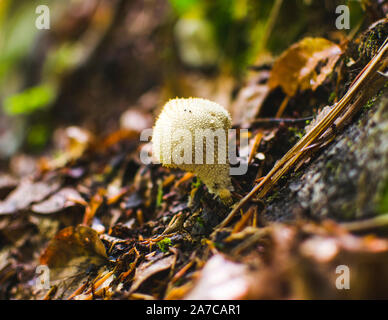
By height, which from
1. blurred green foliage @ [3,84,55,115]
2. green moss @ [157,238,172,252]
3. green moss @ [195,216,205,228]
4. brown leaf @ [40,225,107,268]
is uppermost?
blurred green foliage @ [3,84,55,115]

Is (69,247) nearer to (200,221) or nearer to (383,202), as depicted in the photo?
(200,221)

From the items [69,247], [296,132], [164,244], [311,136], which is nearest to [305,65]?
[296,132]

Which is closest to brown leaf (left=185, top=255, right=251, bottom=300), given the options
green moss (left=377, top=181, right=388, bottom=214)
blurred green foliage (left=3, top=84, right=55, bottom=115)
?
green moss (left=377, top=181, right=388, bottom=214)

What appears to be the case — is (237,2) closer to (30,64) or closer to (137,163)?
(137,163)

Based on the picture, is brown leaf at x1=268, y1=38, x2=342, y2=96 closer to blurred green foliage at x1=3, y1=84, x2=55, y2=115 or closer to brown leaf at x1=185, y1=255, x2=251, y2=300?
brown leaf at x1=185, y1=255, x2=251, y2=300

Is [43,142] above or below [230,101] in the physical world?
below
